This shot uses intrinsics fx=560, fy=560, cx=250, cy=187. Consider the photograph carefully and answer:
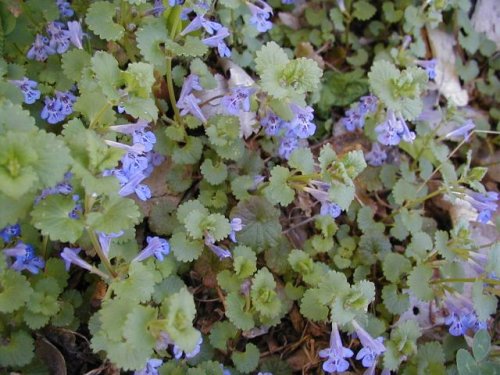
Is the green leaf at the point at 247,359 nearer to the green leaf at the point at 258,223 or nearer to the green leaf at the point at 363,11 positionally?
the green leaf at the point at 258,223

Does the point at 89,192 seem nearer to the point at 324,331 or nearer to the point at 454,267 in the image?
the point at 324,331

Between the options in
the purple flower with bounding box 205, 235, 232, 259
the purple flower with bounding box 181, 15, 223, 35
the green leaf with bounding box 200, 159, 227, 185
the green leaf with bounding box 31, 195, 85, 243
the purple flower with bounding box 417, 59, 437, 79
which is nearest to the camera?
the green leaf with bounding box 31, 195, 85, 243

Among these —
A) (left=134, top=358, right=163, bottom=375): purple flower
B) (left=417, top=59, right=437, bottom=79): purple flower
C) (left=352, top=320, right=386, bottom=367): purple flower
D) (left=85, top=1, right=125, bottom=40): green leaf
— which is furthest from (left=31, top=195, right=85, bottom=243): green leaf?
(left=417, top=59, right=437, bottom=79): purple flower

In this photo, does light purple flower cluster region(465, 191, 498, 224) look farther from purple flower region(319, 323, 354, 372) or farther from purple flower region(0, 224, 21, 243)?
purple flower region(0, 224, 21, 243)

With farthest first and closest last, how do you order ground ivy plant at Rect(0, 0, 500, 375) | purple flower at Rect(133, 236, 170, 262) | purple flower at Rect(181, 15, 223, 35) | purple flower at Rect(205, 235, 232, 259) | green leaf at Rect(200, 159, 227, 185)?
green leaf at Rect(200, 159, 227, 185)
purple flower at Rect(181, 15, 223, 35)
purple flower at Rect(205, 235, 232, 259)
purple flower at Rect(133, 236, 170, 262)
ground ivy plant at Rect(0, 0, 500, 375)

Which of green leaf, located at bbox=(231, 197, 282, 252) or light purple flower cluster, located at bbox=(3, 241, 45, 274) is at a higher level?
light purple flower cluster, located at bbox=(3, 241, 45, 274)

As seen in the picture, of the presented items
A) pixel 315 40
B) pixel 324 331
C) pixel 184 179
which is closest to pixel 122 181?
pixel 184 179
